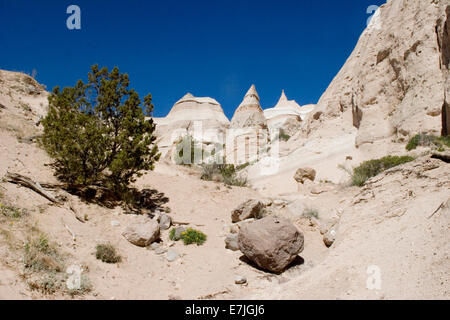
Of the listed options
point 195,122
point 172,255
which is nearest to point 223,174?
point 172,255

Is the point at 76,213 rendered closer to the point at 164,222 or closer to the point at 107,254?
the point at 107,254

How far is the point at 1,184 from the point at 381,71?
16443 millimetres

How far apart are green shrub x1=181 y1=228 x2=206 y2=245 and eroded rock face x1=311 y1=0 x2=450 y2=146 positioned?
9.91 m

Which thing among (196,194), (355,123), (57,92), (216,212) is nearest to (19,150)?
(57,92)

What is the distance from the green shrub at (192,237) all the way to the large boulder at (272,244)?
1.45m

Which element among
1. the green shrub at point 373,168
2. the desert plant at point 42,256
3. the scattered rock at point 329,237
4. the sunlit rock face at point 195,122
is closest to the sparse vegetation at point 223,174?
the green shrub at point 373,168

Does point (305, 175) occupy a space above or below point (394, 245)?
above

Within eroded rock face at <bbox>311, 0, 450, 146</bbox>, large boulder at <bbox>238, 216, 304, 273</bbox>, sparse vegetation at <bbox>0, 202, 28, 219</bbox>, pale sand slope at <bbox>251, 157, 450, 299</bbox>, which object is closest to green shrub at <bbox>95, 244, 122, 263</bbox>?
sparse vegetation at <bbox>0, 202, 28, 219</bbox>

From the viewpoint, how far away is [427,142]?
10391mm

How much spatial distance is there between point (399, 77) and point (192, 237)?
42.0 feet

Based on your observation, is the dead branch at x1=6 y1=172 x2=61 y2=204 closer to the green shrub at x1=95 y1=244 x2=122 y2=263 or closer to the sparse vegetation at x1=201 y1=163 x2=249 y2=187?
the green shrub at x1=95 y1=244 x2=122 y2=263

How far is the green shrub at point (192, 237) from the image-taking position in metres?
6.67

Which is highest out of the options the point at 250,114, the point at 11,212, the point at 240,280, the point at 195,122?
the point at 195,122

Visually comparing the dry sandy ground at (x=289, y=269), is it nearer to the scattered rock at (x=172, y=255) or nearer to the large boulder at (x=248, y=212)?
the scattered rock at (x=172, y=255)
